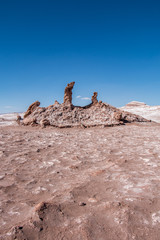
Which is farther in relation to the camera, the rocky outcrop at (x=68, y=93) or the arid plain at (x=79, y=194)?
the rocky outcrop at (x=68, y=93)

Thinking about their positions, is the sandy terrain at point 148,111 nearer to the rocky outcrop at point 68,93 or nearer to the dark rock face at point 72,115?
the dark rock face at point 72,115

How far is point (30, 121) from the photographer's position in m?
12.7

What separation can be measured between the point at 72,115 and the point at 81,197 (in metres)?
10.4

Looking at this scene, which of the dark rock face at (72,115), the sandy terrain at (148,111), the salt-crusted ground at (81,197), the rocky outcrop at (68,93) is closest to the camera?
the salt-crusted ground at (81,197)

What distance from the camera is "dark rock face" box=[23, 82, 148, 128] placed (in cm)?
1233

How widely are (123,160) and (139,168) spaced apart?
25.0 inches

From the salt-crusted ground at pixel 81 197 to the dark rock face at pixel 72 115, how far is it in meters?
Answer: 7.49

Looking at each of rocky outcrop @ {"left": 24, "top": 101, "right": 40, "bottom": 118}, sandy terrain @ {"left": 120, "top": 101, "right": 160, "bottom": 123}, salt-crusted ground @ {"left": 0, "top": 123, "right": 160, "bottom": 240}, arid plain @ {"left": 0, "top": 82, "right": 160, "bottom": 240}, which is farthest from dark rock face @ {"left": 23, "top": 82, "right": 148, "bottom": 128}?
salt-crusted ground @ {"left": 0, "top": 123, "right": 160, "bottom": 240}

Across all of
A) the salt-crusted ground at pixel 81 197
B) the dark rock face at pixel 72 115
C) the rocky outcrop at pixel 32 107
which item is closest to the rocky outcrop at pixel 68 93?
the dark rock face at pixel 72 115

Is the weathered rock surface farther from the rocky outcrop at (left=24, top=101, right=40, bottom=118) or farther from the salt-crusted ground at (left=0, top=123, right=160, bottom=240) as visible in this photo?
the salt-crusted ground at (left=0, top=123, right=160, bottom=240)

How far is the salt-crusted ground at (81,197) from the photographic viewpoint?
6.09ft

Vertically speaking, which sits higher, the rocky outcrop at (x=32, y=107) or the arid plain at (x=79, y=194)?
the rocky outcrop at (x=32, y=107)

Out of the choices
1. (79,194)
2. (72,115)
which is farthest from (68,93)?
(79,194)

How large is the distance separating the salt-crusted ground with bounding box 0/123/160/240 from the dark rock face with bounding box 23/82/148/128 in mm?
7494
